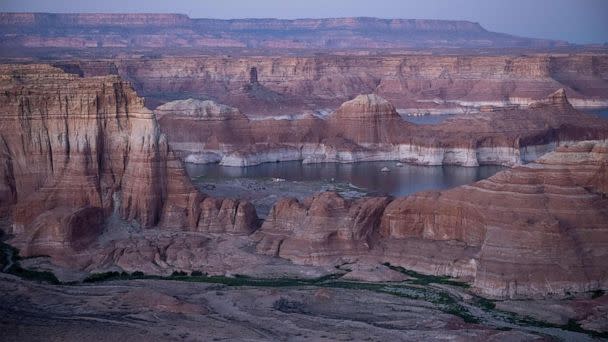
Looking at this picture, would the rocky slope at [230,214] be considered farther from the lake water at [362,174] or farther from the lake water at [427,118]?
the lake water at [427,118]

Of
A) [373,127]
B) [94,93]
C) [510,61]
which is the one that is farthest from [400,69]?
[94,93]

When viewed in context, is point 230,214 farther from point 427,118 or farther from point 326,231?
point 427,118

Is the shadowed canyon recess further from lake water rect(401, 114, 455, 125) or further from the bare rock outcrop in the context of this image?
lake water rect(401, 114, 455, 125)

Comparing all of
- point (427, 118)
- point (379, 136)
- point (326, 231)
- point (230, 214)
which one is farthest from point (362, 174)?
point (427, 118)

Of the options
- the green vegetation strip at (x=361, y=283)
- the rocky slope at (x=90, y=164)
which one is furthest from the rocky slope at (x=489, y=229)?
the rocky slope at (x=90, y=164)

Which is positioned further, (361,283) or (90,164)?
(90,164)

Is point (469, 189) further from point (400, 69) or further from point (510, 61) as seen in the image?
point (400, 69)
